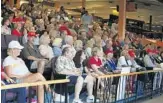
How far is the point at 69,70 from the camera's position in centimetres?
630

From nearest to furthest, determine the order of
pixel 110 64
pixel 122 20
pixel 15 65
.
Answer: pixel 15 65, pixel 110 64, pixel 122 20

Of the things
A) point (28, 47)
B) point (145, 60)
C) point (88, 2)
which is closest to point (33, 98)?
point (28, 47)

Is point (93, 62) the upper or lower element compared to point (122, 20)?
lower

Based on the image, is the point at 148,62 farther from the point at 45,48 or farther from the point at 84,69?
the point at 45,48

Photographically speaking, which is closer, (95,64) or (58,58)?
(58,58)

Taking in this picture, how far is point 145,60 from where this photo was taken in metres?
10.3

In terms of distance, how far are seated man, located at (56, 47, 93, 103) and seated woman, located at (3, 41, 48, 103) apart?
3.18ft

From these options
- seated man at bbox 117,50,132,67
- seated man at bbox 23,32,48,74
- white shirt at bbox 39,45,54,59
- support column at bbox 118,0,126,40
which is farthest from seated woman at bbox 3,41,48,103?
support column at bbox 118,0,126,40

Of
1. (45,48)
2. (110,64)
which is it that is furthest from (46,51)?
(110,64)

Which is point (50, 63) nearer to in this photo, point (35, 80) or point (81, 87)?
point (81, 87)

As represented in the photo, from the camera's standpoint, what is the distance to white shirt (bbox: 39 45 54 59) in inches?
264

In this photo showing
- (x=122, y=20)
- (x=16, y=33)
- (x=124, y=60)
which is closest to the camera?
(x=16, y=33)

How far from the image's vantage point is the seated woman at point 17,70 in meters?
4.98

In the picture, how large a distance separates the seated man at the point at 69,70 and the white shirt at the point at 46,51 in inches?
20.5
